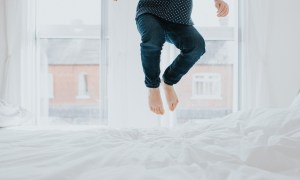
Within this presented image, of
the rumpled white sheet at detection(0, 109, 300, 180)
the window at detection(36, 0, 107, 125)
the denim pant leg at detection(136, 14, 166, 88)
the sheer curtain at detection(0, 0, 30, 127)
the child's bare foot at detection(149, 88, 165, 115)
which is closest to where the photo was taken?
the rumpled white sheet at detection(0, 109, 300, 180)

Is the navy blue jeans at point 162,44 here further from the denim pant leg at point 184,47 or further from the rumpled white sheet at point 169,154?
the rumpled white sheet at point 169,154

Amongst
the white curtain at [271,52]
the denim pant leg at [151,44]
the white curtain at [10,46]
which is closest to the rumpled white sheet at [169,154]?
the denim pant leg at [151,44]

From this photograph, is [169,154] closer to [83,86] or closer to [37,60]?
[83,86]

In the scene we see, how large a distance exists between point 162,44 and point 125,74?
1.27m

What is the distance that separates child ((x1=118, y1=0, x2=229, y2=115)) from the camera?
1576 millimetres

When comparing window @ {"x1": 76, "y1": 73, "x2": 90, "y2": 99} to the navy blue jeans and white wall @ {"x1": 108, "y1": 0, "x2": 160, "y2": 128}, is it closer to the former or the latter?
white wall @ {"x1": 108, "y1": 0, "x2": 160, "y2": 128}

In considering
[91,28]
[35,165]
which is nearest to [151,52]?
[35,165]

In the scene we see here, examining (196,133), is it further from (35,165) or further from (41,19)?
(41,19)

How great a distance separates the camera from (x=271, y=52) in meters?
2.81

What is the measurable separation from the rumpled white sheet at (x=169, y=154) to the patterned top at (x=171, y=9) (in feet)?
2.33

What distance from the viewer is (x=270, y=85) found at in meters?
2.81

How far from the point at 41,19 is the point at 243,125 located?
242cm

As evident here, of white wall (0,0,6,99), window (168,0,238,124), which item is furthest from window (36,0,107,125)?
window (168,0,238,124)

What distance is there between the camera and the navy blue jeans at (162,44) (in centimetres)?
157
